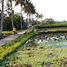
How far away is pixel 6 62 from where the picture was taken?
13.3 m

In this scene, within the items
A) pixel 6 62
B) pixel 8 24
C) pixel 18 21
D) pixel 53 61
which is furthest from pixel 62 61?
pixel 18 21

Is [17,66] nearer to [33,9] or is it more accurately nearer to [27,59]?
[27,59]

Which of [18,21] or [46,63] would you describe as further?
[18,21]

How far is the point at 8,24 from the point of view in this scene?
49.7 meters

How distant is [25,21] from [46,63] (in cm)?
4881

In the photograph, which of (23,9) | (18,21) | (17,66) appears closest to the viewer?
(17,66)

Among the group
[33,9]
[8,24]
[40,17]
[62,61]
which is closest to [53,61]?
[62,61]

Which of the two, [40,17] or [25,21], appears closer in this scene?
[25,21]

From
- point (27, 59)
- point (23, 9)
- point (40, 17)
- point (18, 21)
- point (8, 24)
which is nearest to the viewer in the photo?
point (27, 59)

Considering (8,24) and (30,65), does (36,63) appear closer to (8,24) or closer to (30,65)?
(30,65)

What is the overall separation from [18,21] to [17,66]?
138ft

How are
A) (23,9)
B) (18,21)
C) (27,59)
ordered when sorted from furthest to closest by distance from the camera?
(23,9)
(18,21)
(27,59)

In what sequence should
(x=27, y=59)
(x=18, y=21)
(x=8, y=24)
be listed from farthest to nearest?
(x=18, y=21) < (x=8, y=24) < (x=27, y=59)

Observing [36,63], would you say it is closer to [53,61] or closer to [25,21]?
[53,61]
